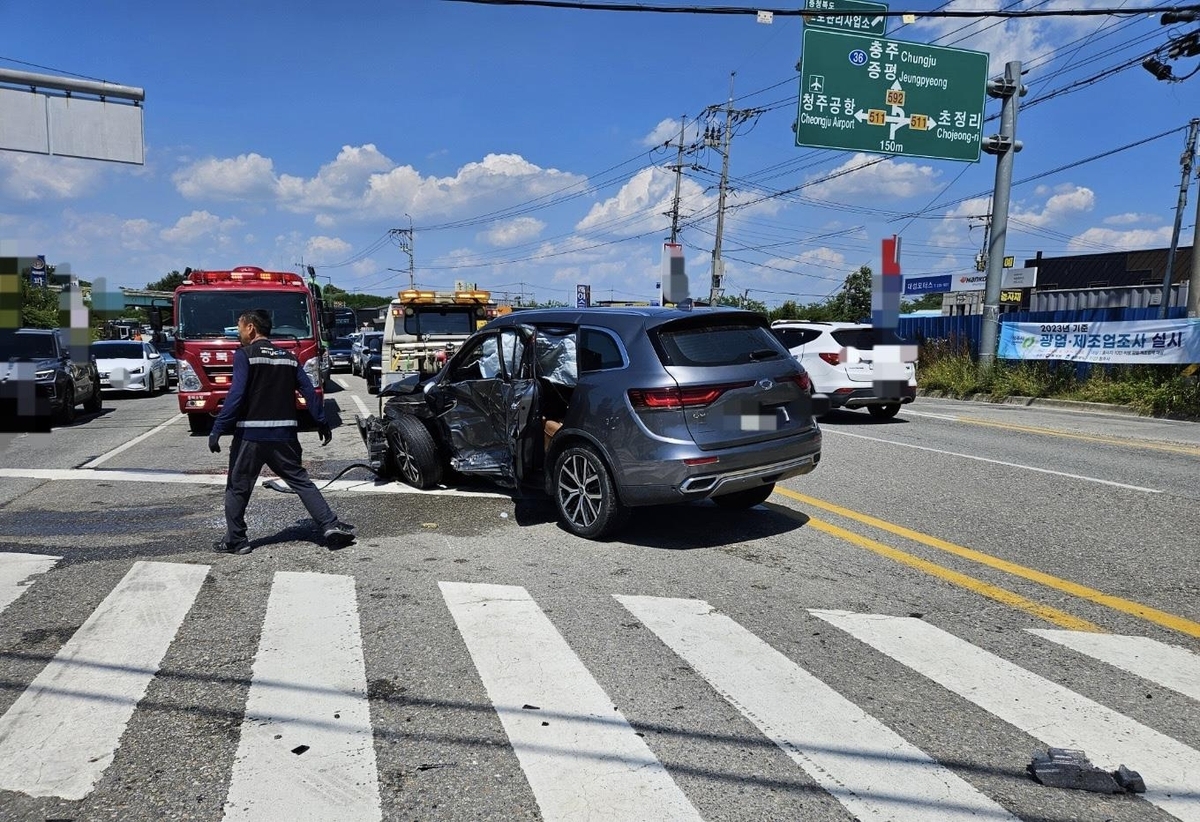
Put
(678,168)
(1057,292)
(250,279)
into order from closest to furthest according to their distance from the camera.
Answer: (250,279) → (678,168) → (1057,292)

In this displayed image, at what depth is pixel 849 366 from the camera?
13.4 m

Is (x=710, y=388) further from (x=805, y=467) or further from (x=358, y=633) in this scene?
(x=358, y=633)

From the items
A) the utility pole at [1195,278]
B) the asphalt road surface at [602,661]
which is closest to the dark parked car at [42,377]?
the asphalt road surface at [602,661]

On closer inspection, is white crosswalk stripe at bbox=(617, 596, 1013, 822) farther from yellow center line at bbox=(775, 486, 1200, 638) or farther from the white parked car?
the white parked car

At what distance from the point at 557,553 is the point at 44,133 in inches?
482

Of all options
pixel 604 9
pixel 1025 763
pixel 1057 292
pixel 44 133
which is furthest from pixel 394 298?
pixel 1057 292

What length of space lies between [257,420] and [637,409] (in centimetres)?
267

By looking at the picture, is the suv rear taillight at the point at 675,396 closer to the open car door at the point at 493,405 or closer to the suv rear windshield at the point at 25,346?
the open car door at the point at 493,405

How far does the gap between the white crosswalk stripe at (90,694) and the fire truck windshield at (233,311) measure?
8959 mm

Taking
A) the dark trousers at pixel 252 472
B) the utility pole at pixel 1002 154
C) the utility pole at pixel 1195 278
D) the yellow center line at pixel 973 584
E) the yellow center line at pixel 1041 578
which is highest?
the utility pole at pixel 1002 154

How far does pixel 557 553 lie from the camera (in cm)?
591

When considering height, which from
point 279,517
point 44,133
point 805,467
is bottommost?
point 279,517

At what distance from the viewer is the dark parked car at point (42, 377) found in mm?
13203

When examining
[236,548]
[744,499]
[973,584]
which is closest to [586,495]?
[744,499]
